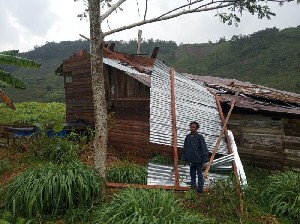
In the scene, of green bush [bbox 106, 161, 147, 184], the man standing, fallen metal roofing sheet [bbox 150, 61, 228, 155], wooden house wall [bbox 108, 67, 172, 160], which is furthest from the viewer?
wooden house wall [bbox 108, 67, 172, 160]

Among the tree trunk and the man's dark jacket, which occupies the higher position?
the tree trunk

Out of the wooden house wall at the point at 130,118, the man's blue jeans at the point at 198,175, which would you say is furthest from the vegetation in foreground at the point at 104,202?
the wooden house wall at the point at 130,118

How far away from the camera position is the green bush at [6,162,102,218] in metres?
6.29

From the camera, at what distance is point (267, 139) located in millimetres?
10375

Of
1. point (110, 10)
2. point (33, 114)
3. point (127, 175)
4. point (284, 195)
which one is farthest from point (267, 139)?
point (33, 114)

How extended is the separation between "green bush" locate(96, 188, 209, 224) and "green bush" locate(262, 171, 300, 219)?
2.44 meters

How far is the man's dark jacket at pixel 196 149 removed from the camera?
7.11m

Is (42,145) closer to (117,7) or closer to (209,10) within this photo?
(117,7)

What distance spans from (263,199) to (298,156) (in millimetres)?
2844

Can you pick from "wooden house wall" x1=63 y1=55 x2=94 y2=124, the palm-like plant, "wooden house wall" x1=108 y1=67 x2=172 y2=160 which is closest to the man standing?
"wooden house wall" x1=108 y1=67 x2=172 y2=160

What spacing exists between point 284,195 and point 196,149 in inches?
91.1

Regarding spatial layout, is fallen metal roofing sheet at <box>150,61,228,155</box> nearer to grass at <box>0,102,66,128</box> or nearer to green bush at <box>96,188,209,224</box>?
green bush at <box>96,188,209,224</box>

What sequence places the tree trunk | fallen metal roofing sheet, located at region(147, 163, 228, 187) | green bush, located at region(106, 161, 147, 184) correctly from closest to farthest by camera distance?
the tree trunk
fallen metal roofing sheet, located at region(147, 163, 228, 187)
green bush, located at region(106, 161, 147, 184)

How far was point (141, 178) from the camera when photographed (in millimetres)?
8359
